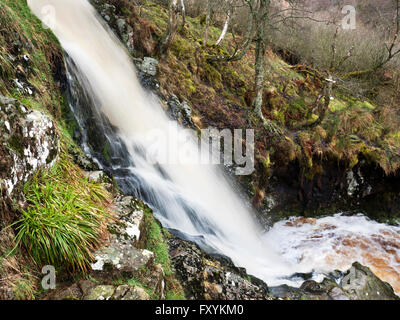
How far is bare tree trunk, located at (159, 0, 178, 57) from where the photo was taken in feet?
27.5

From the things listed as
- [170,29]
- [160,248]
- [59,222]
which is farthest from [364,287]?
[170,29]

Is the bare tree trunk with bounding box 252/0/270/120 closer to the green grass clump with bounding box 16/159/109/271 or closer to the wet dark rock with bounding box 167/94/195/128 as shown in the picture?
the wet dark rock with bounding box 167/94/195/128

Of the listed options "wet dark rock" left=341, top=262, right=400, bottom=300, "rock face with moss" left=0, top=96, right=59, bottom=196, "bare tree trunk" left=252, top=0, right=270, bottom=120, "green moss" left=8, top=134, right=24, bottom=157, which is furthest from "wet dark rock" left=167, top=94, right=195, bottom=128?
"wet dark rock" left=341, top=262, right=400, bottom=300

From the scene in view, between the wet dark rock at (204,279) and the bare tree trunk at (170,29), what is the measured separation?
7.19 meters

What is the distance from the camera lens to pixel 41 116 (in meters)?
3.33

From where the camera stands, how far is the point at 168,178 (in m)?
7.00

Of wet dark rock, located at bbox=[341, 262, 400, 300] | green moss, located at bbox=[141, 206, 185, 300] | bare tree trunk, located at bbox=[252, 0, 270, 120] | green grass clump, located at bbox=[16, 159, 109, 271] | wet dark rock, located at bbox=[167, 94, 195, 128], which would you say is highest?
bare tree trunk, located at bbox=[252, 0, 270, 120]

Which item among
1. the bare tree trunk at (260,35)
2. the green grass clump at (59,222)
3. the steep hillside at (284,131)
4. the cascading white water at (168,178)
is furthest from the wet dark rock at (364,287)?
the bare tree trunk at (260,35)

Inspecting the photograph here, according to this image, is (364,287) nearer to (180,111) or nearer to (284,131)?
(284,131)

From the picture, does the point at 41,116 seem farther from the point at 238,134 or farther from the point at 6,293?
the point at 238,134

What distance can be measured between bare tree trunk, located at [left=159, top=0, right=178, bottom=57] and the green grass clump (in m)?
6.93
